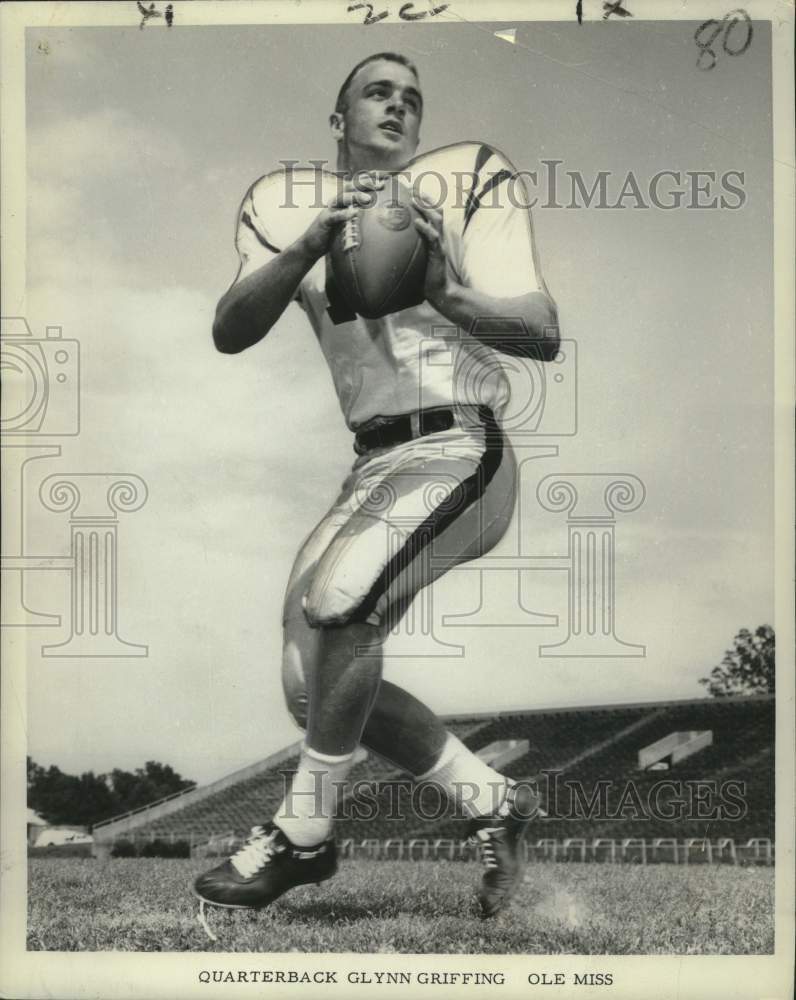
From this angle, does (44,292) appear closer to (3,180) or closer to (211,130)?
(3,180)

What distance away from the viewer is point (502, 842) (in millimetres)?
4281

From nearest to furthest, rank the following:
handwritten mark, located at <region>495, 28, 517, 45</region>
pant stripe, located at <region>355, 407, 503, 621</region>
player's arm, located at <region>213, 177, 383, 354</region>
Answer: pant stripe, located at <region>355, 407, 503, 621</region>, player's arm, located at <region>213, 177, 383, 354</region>, handwritten mark, located at <region>495, 28, 517, 45</region>

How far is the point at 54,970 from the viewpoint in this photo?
436cm

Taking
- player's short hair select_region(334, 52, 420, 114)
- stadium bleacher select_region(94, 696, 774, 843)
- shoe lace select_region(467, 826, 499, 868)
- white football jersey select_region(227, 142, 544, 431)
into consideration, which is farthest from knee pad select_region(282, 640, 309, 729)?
player's short hair select_region(334, 52, 420, 114)

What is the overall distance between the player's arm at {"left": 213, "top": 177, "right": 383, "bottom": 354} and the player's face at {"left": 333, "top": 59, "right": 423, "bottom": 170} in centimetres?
11

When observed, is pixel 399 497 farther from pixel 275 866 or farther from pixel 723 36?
pixel 723 36

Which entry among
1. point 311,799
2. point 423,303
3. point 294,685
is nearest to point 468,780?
point 311,799

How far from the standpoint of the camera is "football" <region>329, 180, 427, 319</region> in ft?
13.8

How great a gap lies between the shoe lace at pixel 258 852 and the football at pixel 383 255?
1.70m

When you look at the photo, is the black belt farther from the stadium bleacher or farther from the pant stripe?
the stadium bleacher

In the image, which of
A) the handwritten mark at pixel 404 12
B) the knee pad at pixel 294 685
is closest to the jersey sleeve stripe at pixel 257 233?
the handwritten mark at pixel 404 12

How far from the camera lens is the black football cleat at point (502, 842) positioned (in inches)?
168

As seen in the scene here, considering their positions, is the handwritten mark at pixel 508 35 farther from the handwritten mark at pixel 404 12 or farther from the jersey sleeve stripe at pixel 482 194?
the jersey sleeve stripe at pixel 482 194

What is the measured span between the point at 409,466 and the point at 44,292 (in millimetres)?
1352
